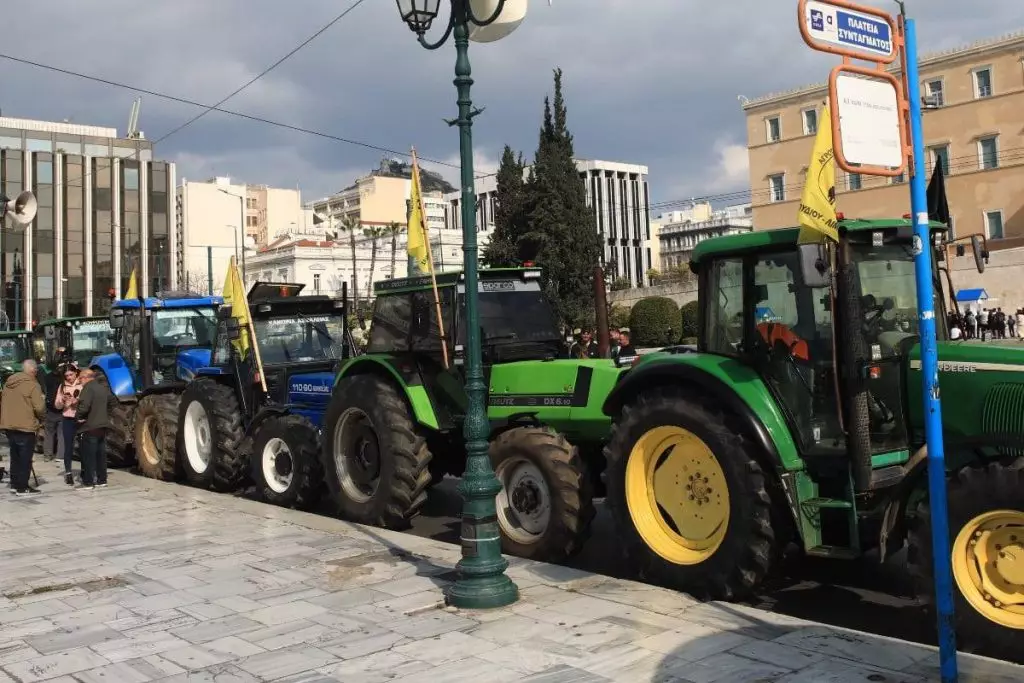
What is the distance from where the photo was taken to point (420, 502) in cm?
869

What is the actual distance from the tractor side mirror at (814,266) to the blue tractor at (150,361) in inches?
404

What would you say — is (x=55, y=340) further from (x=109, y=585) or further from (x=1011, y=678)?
(x=1011, y=678)

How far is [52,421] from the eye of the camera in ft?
51.2

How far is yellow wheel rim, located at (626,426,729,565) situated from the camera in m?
6.11

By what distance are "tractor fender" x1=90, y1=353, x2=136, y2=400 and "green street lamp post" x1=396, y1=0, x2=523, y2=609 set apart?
31.8ft

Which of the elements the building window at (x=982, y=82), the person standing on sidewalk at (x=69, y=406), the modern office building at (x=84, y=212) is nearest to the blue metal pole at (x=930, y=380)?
the person standing on sidewalk at (x=69, y=406)

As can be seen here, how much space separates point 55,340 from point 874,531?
52.8ft

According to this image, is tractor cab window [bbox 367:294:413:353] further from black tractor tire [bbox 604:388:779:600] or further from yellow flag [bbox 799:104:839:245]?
yellow flag [bbox 799:104:839:245]

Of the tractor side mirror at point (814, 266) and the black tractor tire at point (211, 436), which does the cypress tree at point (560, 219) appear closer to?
the black tractor tire at point (211, 436)

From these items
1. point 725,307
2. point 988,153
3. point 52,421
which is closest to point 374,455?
point 725,307

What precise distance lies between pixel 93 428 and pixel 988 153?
183 feet

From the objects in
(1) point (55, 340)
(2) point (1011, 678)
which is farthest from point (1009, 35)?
(2) point (1011, 678)

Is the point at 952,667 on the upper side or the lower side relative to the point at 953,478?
lower

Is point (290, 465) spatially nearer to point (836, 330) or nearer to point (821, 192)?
point (836, 330)
